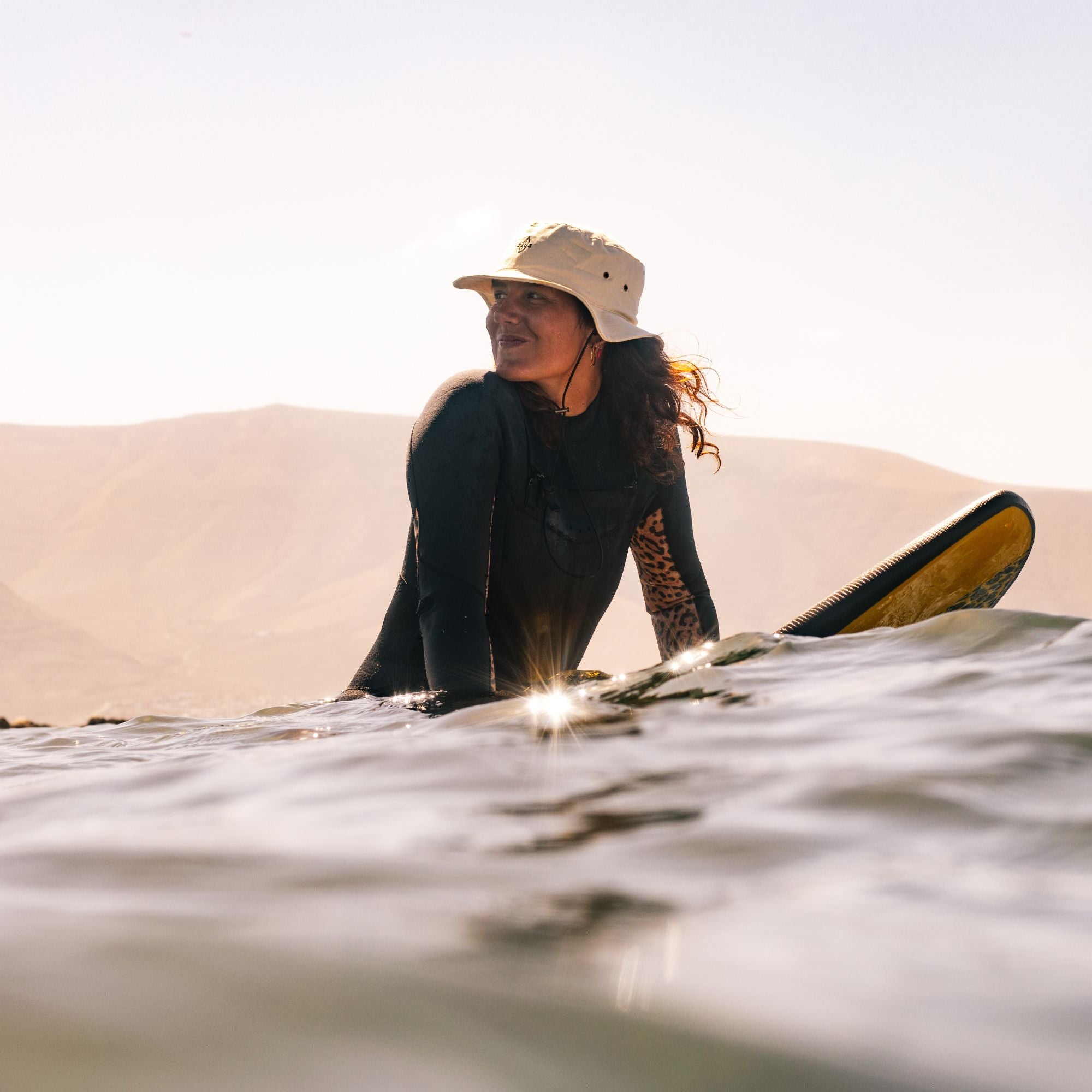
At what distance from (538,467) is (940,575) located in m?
0.93

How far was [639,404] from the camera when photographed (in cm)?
251

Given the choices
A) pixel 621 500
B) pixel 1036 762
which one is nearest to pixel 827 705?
pixel 1036 762

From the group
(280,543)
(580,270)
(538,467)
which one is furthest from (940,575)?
(280,543)

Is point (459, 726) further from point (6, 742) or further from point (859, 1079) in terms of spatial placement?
point (6, 742)

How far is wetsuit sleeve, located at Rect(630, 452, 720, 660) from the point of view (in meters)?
2.74

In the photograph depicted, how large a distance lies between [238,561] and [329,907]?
109 ft

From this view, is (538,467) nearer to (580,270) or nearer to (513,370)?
(513,370)

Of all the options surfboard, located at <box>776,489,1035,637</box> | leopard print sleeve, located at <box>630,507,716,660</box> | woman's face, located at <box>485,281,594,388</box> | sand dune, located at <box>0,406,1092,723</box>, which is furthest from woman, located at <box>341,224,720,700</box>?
sand dune, located at <box>0,406,1092,723</box>

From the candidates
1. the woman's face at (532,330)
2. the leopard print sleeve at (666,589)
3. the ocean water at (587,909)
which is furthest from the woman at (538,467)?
the ocean water at (587,909)

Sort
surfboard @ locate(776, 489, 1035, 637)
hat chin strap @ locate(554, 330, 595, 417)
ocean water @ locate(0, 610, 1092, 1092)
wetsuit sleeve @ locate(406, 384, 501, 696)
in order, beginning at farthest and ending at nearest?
hat chin strap @ locate(554, 330, 595, 417) → surfboard @ locate(776, 489, 1035, 637) → wetsuit sleeve @ locate(406, 384, 501, 696) → ocean water @ locate(0, 610, 1092, 1092)

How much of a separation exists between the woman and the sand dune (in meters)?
14.0

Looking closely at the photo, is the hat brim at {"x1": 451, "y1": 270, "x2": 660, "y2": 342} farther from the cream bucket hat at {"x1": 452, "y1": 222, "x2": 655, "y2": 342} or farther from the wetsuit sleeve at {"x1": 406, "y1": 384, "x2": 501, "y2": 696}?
the wetsuit sleeve at {"x1": 406, "y1": 384, "x2": 501, "y2": 696}

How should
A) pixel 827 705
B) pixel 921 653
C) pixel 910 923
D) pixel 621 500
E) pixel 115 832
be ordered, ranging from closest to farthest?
pixel 910 923, pixel 115 832, pixel 827 705, pixel 921 653, pixel 621 500

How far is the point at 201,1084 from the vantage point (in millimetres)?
484
